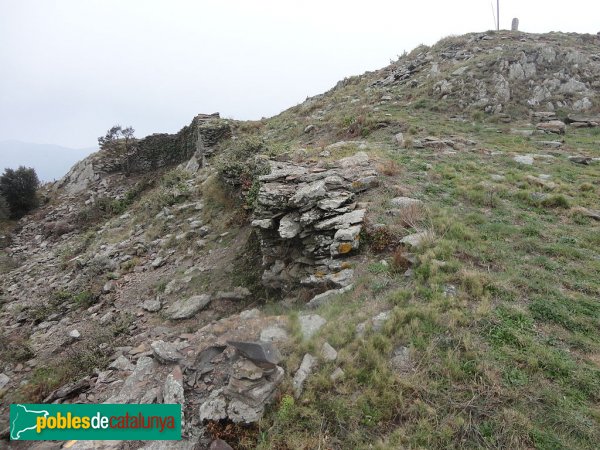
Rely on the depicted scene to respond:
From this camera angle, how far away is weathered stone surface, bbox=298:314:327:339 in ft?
17.4

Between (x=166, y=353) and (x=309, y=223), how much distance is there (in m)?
3.95

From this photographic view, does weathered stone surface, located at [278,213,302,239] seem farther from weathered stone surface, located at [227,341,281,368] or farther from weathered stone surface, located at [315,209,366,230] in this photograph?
weathered stone surface, located at [227,341,281,368]

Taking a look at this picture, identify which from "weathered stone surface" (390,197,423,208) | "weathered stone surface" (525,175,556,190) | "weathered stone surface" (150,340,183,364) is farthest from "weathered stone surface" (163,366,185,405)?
"weathered stone surface" (525,175,556,190)

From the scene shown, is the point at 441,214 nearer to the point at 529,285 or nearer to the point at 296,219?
the point at 529,285

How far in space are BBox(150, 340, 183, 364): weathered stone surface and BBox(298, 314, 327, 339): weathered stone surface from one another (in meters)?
2.03

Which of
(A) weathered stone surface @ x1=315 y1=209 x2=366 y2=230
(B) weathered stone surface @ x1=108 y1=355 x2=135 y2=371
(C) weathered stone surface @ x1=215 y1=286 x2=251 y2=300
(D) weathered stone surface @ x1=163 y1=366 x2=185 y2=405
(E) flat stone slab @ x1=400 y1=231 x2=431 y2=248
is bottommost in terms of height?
(C) weathered stone surface @ x1=215 y1=286 x2=251 y2=300

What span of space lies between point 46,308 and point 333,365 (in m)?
9.78

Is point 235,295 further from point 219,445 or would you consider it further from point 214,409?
point 219,445

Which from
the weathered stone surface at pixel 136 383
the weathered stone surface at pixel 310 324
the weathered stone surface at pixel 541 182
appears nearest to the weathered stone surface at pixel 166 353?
the weathered stone surface at pixel 136 383

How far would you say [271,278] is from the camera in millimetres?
8039

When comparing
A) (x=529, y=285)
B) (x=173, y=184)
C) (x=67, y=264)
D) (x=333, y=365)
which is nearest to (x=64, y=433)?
(x=333, y=365)

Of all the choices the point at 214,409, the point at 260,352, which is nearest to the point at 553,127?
the point at 260,352
